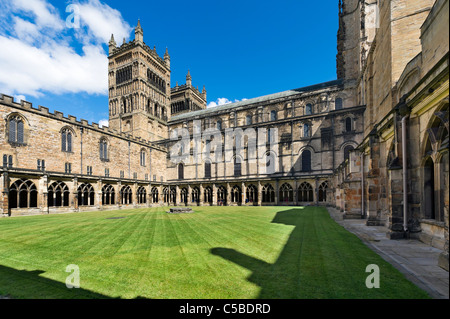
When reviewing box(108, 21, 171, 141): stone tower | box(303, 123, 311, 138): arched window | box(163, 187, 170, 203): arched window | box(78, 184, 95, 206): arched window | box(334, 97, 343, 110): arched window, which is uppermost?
box(108, 21, 171, 141): stone tower

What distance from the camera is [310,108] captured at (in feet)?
127

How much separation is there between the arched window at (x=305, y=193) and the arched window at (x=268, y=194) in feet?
12.5

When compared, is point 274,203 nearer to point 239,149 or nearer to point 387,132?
point 239,149

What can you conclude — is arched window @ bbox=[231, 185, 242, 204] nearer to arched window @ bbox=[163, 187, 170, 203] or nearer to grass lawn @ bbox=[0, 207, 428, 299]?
arched window @ bbox=[163, 187, 170, 203]

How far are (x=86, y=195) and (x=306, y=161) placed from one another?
98.2ft

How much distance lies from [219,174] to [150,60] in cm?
3287

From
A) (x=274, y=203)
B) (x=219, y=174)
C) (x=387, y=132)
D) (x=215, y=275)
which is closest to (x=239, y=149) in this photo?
(x=219, y=174)

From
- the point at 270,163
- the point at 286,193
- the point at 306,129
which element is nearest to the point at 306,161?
the point at 306,129

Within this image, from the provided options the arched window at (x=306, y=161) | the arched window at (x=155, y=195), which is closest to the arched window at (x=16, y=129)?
the arched window at (x=155, y=195)

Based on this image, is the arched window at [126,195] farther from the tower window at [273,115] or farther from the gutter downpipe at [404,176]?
the gutter downpipe at [404,176]

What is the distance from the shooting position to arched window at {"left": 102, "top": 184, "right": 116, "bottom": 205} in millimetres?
27812

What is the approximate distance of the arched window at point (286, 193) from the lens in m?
31.0

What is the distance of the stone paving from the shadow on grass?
209 centimetres

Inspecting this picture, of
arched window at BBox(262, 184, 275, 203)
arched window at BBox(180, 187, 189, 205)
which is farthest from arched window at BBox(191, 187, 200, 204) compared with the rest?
arched window at BBox(262, 184, 275, 203)
